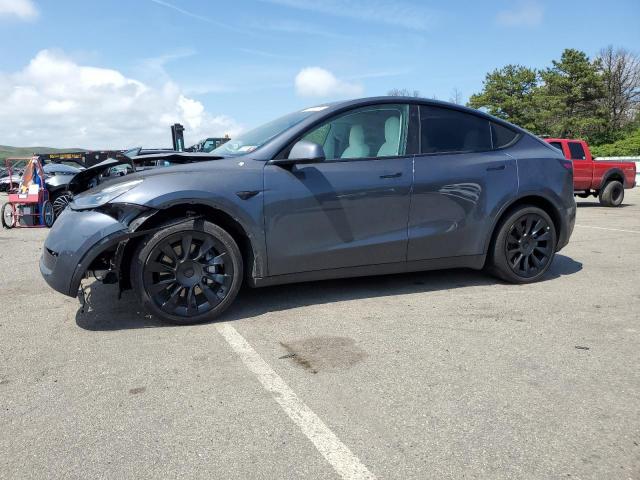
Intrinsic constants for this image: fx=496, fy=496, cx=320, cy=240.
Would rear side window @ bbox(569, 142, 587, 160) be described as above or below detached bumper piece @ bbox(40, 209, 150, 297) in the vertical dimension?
above

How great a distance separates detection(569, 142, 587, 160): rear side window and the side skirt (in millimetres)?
10523

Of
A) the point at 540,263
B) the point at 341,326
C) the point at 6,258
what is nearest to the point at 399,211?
the point at 341,326

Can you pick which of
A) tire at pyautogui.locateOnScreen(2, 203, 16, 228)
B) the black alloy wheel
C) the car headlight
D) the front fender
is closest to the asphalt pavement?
the black alloy wheel

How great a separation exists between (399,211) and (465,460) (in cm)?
245

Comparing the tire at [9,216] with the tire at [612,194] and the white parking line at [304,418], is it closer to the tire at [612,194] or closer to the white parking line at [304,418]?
the white parking line at [304,418]

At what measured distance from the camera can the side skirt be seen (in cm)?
398

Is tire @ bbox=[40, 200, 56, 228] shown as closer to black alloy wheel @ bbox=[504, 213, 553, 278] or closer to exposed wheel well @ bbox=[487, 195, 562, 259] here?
exposed wheel well @ bbox=[487, 195, 562, 259]

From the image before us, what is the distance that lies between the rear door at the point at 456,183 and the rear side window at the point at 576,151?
10129mm

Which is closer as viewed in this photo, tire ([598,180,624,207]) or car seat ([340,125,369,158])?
car seat ([340,125,369,158])

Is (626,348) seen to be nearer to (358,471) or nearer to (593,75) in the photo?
(358,471)

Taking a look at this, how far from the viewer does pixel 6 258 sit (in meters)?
6.96

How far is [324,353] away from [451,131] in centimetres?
253

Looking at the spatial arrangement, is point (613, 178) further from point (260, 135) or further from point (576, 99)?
point (576, 99)

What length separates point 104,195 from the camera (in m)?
3.62
